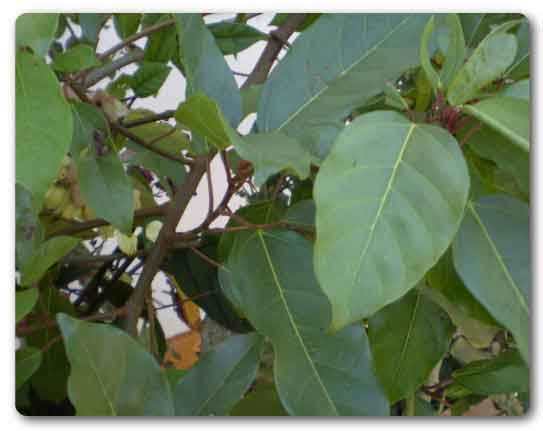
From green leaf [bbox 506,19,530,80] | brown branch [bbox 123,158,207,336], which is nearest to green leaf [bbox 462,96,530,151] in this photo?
green leaf [bbox 506,19,530,80]

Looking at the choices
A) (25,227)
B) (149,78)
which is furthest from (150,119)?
(25,227)

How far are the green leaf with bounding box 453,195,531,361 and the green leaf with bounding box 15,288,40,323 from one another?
31 cm

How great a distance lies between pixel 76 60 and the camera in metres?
0.53

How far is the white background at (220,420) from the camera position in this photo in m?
0.51

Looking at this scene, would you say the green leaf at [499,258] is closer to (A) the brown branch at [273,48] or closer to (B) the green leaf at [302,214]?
(B) the green leaf at [302,214]

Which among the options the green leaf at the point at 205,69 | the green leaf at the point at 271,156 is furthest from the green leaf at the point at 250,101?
the green leaf at the point at 271,156

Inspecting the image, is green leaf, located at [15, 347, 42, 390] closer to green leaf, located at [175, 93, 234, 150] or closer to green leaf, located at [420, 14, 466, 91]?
green leaf, located at [175, 93, 234, 150]

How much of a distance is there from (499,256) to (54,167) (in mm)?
278

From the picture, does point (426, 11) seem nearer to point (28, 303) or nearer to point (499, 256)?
point (499, 256)

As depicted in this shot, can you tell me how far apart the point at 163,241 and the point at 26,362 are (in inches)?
5.9

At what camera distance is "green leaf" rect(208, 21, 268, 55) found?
709 mm

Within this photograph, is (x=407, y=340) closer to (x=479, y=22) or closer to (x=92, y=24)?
(x=479, y=22)

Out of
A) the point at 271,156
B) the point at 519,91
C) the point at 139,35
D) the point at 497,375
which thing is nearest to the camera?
the point at 271,156

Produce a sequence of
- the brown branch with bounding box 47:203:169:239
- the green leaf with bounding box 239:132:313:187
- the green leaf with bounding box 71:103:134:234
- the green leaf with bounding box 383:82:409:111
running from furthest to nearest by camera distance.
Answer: the brown branch with bounding box 47:203:169:239 < the green leaf with bounding box 71:103:134:234 < the green leaf with bounding box 383:82:409:111 < the green leaf with bounding box 239:132:313:187
